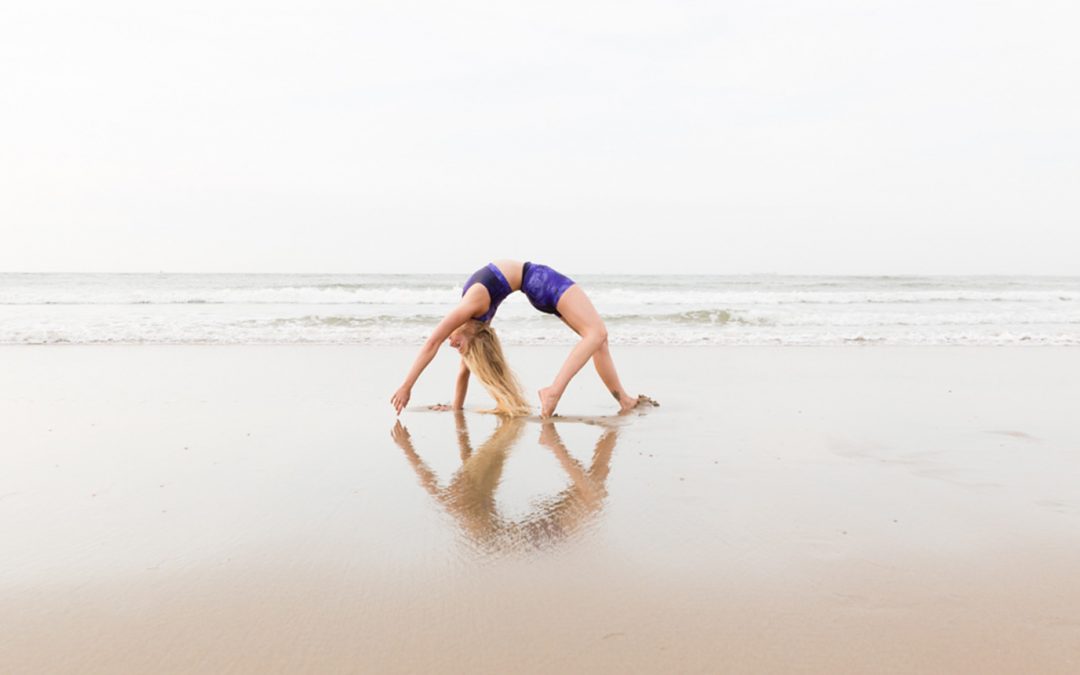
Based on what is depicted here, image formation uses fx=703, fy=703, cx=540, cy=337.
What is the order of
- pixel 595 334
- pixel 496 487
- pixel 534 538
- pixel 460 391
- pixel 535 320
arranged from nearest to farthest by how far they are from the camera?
pixel 534 538
pixel 496 487
pixel 595 334
pixel 460 391
pixel 535 320

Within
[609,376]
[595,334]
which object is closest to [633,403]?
[609,376]

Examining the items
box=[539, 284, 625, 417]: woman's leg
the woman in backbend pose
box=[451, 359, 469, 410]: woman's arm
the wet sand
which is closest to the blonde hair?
the woman in backbend pose

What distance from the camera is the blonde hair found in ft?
18.7

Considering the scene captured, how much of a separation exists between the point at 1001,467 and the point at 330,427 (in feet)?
13.7

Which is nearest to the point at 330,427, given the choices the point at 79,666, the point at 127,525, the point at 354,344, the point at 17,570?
the point at 127,525

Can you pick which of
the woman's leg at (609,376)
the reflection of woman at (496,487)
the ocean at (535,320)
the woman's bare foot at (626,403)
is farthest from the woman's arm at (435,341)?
the ocean at (535,320)

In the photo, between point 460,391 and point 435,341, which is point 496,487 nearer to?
point 435,341

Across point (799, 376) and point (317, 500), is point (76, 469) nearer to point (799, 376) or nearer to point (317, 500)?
point (317, 500)

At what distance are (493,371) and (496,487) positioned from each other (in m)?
2.25

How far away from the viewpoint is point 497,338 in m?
Answer: 5.73

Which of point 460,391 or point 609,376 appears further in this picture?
point 609,376

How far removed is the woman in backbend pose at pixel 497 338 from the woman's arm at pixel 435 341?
2.8 inches

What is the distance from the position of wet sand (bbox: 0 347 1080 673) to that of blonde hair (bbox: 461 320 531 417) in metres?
0.37

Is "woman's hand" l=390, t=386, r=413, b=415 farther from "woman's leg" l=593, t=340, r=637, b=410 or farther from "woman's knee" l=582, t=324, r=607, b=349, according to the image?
"woman's leg" l=593, t=340, r=637, b=410
